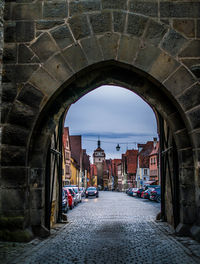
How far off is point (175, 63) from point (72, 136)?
161ft

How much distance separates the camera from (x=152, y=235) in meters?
7.86

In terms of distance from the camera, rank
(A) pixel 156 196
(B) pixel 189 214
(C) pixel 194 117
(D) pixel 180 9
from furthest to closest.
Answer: (A) pixel 156 196 → (B) pixel 189 214 → (D) pixel 180 9 → (C) pixel 194 117

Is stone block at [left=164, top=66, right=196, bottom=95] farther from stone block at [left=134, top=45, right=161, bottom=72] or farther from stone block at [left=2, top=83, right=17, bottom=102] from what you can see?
Answer: stone block at [left=2, top=83, right=17, bottom=102]

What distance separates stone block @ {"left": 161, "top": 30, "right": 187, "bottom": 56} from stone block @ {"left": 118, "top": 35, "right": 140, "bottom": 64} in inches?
21.2

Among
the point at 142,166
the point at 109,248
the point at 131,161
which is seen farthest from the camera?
the point at 131,161

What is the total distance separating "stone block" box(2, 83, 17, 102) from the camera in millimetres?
6555

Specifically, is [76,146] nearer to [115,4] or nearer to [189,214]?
[189,214]

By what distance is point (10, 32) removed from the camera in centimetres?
671

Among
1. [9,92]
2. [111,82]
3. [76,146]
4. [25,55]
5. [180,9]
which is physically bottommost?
[9,92]

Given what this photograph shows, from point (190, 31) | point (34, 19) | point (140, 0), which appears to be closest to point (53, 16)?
point (34, 19)

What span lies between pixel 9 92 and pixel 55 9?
1.92 meters

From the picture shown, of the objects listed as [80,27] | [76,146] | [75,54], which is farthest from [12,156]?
[76,146]

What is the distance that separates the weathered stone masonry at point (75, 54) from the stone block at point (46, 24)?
2 cm

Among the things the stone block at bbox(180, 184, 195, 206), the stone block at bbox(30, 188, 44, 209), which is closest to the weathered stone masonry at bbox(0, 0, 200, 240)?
the stone block at bbox(180, 184, 195, 206)
